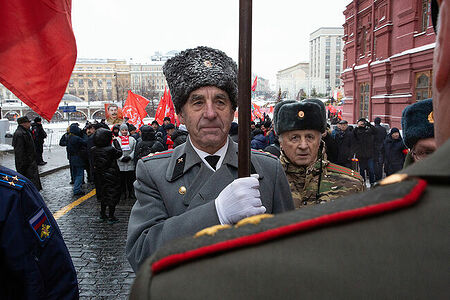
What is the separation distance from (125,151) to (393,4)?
15.4 meters

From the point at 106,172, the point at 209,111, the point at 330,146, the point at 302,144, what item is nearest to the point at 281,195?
the point at 209,111

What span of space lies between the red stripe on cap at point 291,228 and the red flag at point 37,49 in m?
2.17

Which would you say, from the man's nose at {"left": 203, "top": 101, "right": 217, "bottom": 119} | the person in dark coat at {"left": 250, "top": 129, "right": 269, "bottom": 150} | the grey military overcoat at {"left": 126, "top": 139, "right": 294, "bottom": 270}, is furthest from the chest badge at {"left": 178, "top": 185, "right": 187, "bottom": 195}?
the person in dark coat at {"left": 250, "top": 129, "right": 269, "bottom": 150}

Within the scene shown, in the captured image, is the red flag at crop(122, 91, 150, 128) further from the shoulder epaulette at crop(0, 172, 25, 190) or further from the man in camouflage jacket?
the shoulder epaulette at crop(0, 172, 25, 190)

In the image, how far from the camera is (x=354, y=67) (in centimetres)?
2200

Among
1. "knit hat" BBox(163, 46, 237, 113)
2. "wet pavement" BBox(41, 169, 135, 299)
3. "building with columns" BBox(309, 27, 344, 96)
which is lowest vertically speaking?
"wet pavement" BBox(41, 169, 135, 299)

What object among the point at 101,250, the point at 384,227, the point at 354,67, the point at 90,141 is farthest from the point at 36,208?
the point at 354,67

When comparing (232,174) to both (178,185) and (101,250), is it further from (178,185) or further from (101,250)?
(101,250)

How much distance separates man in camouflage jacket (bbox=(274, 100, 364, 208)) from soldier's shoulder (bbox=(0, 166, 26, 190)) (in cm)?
188

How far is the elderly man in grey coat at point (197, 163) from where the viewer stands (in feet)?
5.69

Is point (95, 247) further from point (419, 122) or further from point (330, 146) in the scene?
point (330, 146)

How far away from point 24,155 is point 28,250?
671 centimetres

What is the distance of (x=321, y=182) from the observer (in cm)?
278

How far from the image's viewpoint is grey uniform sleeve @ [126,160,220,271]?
141 centimetres
